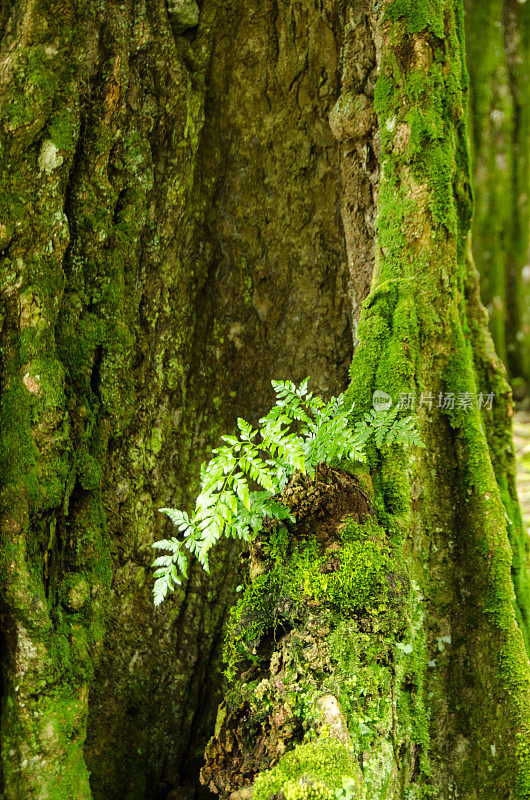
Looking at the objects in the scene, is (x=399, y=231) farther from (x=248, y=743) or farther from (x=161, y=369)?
(x=248, y=743)

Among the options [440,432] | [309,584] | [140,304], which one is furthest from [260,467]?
[140,304]

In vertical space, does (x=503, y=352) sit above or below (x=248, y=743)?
above

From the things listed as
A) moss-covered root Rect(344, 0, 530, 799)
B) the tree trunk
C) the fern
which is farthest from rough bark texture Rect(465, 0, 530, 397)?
the fern

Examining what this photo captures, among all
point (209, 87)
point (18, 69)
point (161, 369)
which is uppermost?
point (209, 87)

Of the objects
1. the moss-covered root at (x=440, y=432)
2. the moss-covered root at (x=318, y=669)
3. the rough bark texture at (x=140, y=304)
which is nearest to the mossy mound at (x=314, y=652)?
the moss-covered root at (x=318, y=669)

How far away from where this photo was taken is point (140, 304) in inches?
119

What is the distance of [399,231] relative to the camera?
286cm

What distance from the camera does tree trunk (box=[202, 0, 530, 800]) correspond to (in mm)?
1950

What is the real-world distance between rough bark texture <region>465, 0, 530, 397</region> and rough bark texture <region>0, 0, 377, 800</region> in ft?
20.6

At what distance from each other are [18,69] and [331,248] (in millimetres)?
1878

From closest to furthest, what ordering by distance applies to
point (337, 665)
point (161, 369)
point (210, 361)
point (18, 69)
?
point (337, 665) < point (18, 69) < point (161, 369) < point (210, 361)

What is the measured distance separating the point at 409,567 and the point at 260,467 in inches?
41.0

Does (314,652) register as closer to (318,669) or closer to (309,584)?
(318,669)

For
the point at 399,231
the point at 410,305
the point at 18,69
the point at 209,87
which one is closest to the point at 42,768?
the point at 410,305
